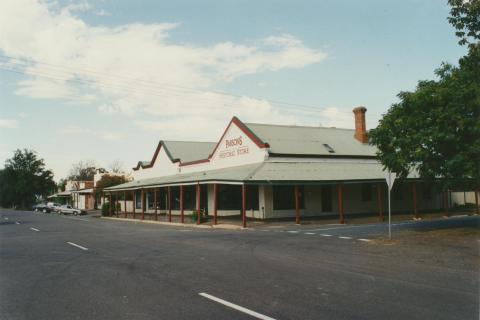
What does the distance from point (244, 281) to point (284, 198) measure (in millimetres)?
20484

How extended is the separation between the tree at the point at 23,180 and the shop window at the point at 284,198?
9894 cm

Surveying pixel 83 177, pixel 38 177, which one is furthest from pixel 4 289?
pixel 83 177

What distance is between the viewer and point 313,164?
29.2m

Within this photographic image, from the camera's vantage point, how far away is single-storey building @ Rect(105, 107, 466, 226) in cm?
2625

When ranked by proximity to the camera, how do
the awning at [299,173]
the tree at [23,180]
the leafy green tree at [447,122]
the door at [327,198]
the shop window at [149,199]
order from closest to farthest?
Answer: the leafy green tree at [447,122]
the awning at [299,173]
the door at [327,198]
the shop window at [149,199]
the tree at [23,180]

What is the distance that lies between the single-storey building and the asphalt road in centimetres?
1166

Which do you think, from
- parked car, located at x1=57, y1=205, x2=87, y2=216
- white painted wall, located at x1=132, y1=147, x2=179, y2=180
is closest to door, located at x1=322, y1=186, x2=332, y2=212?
white painted wall, located at x1=132, y1=147, x2=179, y2=180

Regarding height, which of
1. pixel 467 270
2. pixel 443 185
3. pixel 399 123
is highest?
pixel 399 123

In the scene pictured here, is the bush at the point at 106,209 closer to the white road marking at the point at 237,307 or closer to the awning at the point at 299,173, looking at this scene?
the awning at the point at 299,173

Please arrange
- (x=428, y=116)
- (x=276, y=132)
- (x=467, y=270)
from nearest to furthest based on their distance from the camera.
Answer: (x=467, y=270), (x=428, y=116), (x=276, y=132)

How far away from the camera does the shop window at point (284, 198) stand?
28438 millimetres

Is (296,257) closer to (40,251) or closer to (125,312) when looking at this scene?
(125,312)

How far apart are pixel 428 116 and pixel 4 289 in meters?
15.2

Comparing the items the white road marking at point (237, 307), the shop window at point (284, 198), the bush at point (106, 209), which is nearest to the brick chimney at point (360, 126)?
the shop window at point (284, 198)
